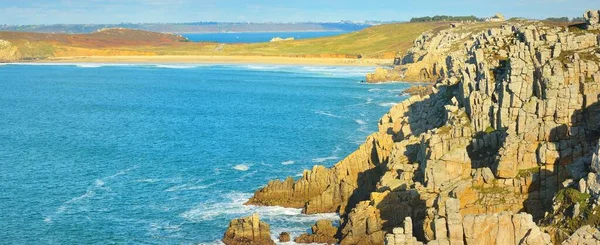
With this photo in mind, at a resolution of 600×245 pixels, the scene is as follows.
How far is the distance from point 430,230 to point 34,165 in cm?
4971

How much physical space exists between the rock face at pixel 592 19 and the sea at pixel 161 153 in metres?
24.7

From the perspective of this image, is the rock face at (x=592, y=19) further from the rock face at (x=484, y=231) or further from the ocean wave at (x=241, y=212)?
the rock face at (x=484, y=231)

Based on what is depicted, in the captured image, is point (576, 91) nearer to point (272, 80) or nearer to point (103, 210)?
point (103, 210)

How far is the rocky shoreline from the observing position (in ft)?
146

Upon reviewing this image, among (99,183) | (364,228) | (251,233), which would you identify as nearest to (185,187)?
(99,183)

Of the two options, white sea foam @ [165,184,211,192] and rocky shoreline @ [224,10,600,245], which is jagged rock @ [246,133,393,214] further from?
white sea foam @ [165,184,211,192]

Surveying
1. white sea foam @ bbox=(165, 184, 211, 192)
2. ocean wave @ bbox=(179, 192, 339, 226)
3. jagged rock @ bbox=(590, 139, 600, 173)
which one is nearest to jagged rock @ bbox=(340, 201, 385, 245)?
ocean wave @ bbox=(179, 192, 339, 226)

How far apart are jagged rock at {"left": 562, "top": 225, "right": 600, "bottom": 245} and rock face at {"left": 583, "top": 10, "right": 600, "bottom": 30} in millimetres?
28440

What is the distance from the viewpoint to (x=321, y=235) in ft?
186

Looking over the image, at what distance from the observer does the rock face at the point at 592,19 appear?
66.9 m

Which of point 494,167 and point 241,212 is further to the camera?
point 241,212

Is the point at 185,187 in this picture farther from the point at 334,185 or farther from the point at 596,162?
the point at 596,162

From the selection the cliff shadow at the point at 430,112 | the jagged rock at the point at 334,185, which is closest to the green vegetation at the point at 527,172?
the cliff shadow at the point at 430,112

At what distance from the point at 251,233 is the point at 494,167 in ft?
52.0
